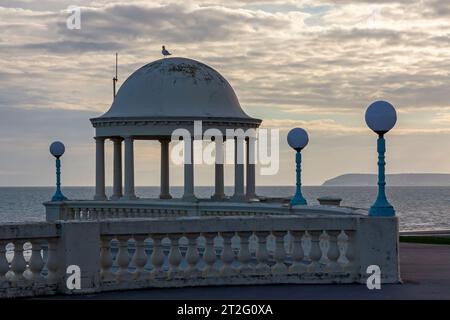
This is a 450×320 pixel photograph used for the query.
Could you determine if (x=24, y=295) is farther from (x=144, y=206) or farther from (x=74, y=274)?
(x=144, y=206)

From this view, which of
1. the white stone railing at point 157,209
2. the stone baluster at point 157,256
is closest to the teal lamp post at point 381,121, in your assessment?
the stone baluster at point 157,256

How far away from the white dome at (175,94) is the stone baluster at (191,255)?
14.9 meters

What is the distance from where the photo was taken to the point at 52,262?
13.2 metres

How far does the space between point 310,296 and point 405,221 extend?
9251 centimetres

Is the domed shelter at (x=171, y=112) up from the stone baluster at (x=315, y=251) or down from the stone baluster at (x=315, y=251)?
up

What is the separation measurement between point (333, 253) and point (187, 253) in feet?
7.72

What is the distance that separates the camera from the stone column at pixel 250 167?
30.5 metres

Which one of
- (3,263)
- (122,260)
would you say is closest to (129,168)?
(122,260)

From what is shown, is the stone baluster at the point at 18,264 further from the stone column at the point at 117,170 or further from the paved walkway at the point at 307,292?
the stone column at the point at 117,170

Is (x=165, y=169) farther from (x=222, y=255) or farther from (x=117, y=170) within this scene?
(x=222, y=255)

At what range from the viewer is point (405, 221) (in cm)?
10362
